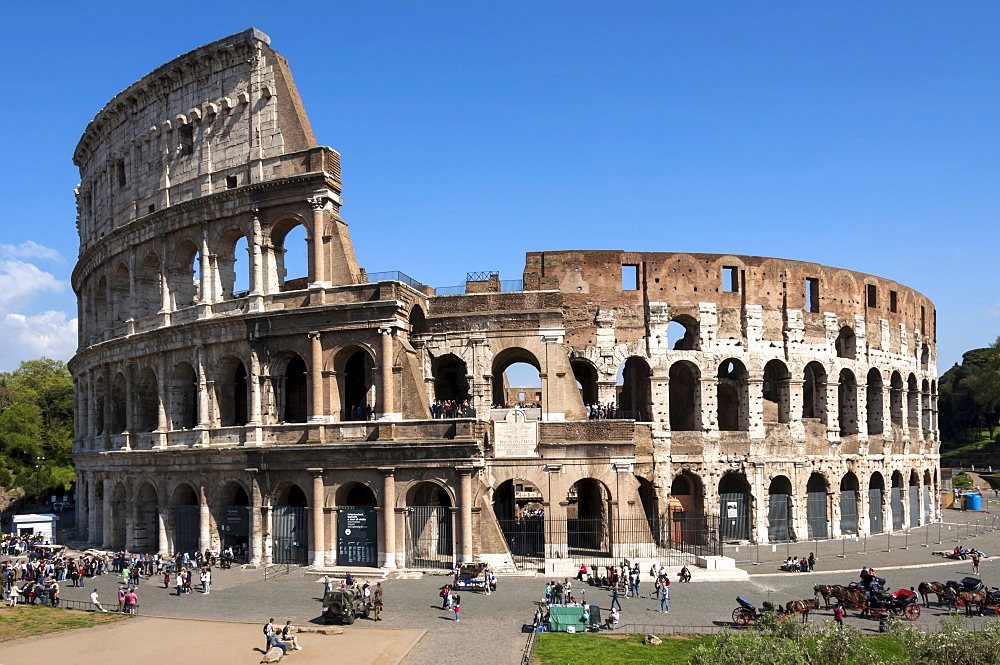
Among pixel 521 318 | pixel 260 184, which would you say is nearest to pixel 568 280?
pixel 521 318

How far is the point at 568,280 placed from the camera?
3612cm

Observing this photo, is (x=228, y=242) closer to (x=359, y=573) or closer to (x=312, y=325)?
(x=312, y=325)

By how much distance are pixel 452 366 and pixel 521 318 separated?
623 cm

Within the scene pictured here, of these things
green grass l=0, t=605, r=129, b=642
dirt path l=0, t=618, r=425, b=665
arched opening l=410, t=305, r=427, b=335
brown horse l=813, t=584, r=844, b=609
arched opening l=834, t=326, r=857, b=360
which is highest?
arched opening l=410, t=305, r=427, b=335

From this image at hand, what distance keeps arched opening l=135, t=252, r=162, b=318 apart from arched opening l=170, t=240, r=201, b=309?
1861 mm

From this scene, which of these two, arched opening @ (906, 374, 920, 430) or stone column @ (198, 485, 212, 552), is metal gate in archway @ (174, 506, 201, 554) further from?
arched opening @ (906, 374, 920, 430)

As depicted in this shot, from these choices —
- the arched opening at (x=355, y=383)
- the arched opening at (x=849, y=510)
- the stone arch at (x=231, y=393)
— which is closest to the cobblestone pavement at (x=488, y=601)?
the arched opening at (x=849, y=510)

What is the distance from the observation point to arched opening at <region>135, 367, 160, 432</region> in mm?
38281

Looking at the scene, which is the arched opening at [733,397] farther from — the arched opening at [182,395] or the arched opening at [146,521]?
the arched opening at [146,521]

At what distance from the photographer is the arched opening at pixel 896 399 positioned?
4469cm

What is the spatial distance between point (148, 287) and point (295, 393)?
9724 millimetres

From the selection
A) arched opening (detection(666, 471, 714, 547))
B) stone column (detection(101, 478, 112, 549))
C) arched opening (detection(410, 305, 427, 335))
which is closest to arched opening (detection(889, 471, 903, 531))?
arched opening (detection(666, 471, 714, 547))

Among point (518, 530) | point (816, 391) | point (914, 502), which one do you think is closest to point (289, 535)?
point (518, 530)

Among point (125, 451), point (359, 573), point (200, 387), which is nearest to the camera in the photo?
point (359, 573)
